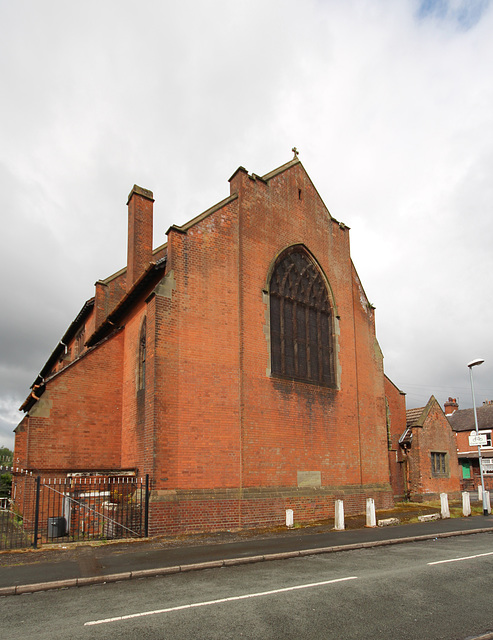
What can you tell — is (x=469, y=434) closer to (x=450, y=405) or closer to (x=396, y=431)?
(x=450, y=405)

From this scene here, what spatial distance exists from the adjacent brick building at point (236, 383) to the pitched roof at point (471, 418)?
3038 cm

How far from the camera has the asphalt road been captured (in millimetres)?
5762

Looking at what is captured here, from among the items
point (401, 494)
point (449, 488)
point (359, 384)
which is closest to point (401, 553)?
point (359, 384)

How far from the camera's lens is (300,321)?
18.7 meters

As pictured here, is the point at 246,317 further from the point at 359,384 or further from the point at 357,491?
the point at 357,491

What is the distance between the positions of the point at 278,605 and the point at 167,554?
186 inches

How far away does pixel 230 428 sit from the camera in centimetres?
1540

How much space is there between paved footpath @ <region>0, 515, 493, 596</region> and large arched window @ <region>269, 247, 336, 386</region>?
5653 millimetres

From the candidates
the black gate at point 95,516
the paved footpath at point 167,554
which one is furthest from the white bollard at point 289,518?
the black gate at point 95,516

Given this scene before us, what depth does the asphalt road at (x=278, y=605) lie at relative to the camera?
576 cm

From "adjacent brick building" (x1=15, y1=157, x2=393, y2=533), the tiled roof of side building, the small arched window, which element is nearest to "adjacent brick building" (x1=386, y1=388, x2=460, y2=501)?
the tiled roof of side building

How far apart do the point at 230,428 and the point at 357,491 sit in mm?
6465

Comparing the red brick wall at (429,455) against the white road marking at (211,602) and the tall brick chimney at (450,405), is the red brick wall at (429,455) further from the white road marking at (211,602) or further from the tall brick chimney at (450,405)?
the tall brick chimney at (450,405)

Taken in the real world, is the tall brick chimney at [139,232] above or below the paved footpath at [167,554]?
above
